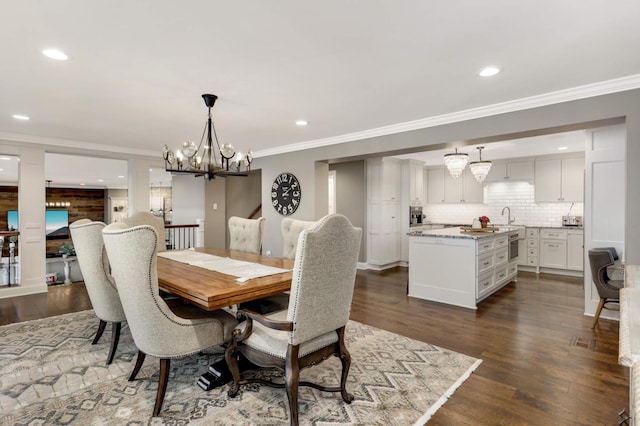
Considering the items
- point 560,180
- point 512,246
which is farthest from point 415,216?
point 560,180

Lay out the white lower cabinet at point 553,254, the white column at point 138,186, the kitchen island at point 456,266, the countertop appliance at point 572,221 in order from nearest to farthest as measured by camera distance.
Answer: the kitchen island at point 456,266 → the white column at point 138,186 → the white lower cabinet at point 553,254 → the countertop appliance at point 572,221

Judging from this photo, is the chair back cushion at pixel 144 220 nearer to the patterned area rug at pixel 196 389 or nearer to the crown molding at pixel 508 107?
the patterned area rug at pixel 196 389

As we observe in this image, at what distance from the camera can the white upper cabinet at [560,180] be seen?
601 centimetres

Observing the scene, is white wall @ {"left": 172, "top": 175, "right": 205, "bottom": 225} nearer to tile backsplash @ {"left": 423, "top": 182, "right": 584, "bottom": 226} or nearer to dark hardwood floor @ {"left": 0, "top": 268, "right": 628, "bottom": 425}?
dark hardwood floor @ {"left": 0, "top": 268, "right": 628, "bottom": 425}

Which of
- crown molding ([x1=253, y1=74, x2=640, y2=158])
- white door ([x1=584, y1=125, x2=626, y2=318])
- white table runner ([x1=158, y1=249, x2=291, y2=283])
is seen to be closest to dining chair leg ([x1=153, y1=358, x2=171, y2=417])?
white table runner ([x1=158, y1=249, x2=291, y2=283])

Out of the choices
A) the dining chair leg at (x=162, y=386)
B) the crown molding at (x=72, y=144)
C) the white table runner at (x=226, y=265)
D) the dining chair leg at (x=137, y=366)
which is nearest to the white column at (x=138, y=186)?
the crown molding at (x=72, y=144)

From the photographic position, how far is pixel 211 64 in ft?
8.08

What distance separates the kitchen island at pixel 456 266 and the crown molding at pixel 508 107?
1.40m

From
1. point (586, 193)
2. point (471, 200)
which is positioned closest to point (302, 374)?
point (586, 193)

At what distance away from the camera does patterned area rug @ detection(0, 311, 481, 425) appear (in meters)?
1.94

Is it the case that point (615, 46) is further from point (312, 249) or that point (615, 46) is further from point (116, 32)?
point (116, 32)

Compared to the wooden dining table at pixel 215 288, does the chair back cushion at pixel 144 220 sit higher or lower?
higher

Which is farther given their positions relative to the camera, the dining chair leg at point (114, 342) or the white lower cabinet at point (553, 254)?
the white lower cabinet at point (553, 254)

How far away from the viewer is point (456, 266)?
416cm
